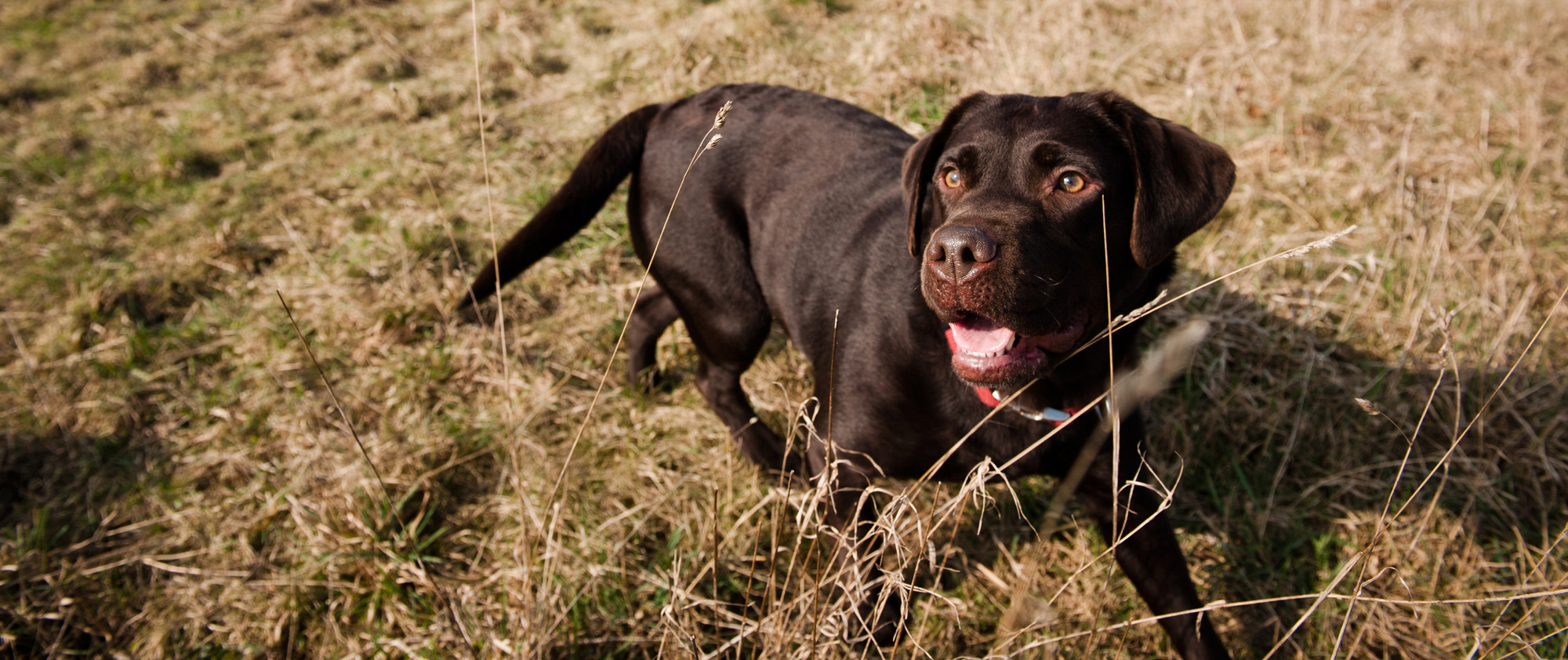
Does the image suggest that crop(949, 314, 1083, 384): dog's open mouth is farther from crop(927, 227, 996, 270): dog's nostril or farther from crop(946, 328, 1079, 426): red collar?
crop(927, 227, 996, 270): dog's nostril

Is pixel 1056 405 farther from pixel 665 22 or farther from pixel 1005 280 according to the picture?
pixel 665 22

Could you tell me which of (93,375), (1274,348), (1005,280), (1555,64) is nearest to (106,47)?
(93,375)

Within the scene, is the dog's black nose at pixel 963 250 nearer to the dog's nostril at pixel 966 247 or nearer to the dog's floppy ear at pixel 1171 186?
the dog's nostril at pixel 966 247

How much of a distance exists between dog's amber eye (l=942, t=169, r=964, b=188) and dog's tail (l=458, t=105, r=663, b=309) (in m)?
1.22

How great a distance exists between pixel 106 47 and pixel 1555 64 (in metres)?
9.47

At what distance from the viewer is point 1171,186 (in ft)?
6.30

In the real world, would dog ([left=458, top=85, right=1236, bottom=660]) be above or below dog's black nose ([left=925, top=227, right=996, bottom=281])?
below

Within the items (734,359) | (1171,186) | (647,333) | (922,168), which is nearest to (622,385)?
(647,333)

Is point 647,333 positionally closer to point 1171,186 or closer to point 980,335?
point 980,335

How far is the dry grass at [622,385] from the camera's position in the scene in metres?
2.46

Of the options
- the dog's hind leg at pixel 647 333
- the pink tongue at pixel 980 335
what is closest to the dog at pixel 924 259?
the pink tongue at pixel 980 335

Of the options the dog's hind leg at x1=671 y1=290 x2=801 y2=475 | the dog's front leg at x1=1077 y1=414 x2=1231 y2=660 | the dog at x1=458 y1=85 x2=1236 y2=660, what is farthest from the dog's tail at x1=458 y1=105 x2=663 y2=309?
the dog's front leg at x1=1077 y1=414 x2=1231 y2=660

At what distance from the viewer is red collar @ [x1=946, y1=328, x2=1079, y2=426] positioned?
6.77 feet

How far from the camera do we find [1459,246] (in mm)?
3395
